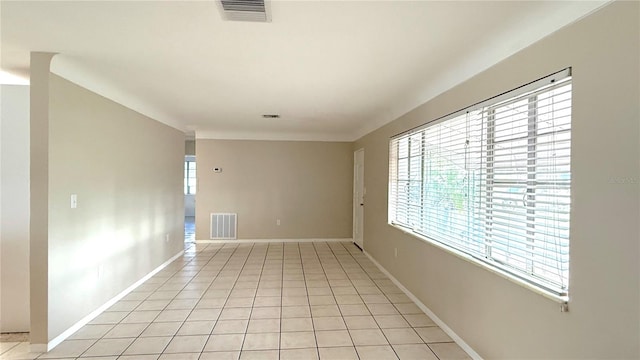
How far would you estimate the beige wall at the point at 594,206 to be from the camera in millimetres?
1206

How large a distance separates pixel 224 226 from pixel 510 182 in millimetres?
5544

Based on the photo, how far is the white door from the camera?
5.78m

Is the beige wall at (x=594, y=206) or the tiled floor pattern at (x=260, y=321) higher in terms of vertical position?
the beige wall at (x=594, y=206)

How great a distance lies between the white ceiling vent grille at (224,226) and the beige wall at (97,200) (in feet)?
5.93

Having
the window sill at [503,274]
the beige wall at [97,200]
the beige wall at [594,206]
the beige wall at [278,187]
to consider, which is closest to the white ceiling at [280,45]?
the beige wall at [594,206]

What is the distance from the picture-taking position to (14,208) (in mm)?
2656

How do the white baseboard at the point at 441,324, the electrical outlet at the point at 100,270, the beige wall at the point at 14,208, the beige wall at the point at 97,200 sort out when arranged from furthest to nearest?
the electrical outlet at the point at 100,270, the beige wall at the point at 14,208, the beige wall at the point at 97,200, the white baseboard at the point at 441,324

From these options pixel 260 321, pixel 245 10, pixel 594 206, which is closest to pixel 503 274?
pixel 594 206

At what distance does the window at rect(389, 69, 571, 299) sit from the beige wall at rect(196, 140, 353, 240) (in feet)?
11.6

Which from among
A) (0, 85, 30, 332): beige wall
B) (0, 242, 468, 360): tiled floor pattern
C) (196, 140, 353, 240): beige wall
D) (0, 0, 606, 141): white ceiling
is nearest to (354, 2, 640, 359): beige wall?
(0, 0, 606, 141): white ceiling

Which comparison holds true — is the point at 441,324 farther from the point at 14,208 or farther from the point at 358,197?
the point at 14,208

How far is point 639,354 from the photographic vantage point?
Result: 3.86 feet

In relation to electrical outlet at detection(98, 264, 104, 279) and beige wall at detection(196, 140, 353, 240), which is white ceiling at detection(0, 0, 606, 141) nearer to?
electrical outlet at detection(98, 264, 104, 279)

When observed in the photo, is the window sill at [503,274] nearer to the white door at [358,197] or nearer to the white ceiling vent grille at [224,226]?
the white door at [358,197]
